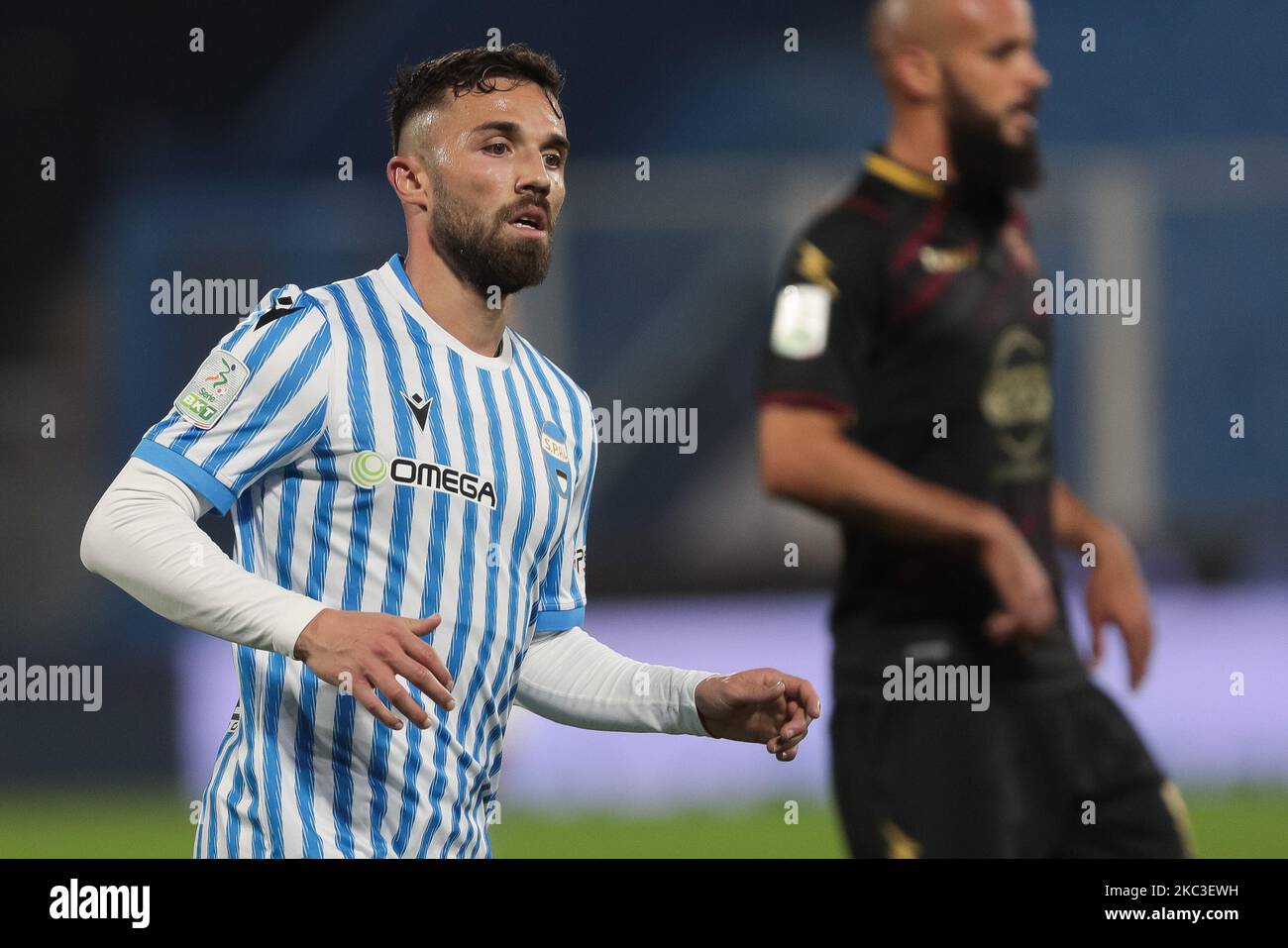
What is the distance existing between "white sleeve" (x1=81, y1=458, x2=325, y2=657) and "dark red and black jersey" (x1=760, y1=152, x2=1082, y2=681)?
6.30 feet

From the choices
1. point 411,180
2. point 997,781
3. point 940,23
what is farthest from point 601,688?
point 940,23

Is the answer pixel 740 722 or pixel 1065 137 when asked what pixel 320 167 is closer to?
pixel 1065 137

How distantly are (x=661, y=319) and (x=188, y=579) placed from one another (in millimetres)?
6343

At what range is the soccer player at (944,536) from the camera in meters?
3.72

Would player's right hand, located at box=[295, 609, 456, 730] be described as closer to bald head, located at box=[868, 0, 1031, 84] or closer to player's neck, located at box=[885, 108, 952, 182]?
player's neck, located at box=[885, 108, 952, 182]

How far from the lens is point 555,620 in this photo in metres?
2.70

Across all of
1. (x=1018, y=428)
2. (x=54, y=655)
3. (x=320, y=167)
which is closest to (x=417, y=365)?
(x=1018, y=428)

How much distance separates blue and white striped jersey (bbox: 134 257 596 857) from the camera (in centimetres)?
232

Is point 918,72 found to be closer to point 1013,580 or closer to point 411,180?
point 1013,580

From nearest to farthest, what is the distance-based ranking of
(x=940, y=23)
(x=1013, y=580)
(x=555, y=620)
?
(x=555, y=620) < (x=1013, y=580) < (x=940, y=23)

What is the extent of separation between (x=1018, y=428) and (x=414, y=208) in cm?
193

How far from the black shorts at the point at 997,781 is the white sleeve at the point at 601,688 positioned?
48.2 inches

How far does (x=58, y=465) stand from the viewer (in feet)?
26.4

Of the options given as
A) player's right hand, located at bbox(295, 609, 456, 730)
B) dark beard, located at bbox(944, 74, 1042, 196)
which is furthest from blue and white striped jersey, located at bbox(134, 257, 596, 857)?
dark beard, located at bbox(944, 74, 1042, 196)
